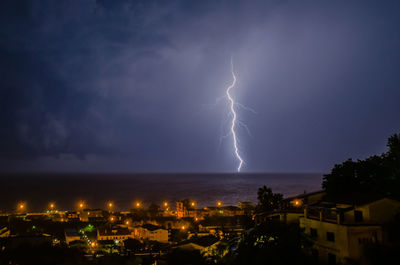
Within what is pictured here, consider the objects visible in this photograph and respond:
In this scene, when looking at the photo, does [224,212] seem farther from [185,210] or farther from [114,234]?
[114,234]

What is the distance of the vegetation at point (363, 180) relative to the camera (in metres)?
14.2

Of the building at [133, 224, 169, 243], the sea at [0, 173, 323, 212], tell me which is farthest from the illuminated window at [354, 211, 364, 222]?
the sea at [0, 173, 323, 212]

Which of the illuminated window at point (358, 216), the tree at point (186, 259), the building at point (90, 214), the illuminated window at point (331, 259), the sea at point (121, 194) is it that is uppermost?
the illuminated window at point (358, 216)

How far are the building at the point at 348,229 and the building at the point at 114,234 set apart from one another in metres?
20.3

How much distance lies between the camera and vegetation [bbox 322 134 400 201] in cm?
1417

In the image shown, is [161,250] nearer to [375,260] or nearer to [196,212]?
[375,260]

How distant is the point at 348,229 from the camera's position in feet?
36.7

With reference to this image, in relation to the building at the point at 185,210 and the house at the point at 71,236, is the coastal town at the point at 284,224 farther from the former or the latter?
the building at the point at 185,210

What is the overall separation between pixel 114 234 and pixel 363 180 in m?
22.2

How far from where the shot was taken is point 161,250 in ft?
72.9

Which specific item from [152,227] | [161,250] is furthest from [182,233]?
[161,250]

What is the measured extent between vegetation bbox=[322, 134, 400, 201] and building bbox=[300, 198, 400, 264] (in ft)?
4.30

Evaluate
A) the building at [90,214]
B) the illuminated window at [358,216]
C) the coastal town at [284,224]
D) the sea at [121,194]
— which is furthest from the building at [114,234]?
the sea at [121,194]

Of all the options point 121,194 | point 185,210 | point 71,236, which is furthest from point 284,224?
point 121,194
